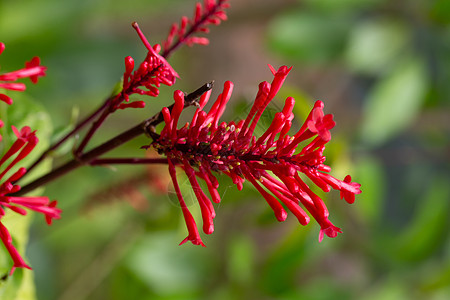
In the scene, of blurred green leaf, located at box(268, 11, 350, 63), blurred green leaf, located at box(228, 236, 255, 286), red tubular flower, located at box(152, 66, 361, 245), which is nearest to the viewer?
red tubular flower, located at box(152, 66, 361, 245)

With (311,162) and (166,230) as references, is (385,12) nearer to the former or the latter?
(166,230)

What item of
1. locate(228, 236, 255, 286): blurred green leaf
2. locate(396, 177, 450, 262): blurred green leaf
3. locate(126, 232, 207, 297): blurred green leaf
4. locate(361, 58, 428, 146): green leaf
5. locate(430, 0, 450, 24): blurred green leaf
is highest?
Answer: locate(430, 0, 450, 24): blurred green leaf

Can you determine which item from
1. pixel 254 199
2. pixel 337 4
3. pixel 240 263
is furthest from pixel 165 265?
pixel 337 4

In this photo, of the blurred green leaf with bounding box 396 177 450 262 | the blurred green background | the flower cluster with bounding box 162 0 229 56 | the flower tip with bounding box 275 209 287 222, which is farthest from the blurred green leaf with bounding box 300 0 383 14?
the flower tip with bounding box 275 209 287 222

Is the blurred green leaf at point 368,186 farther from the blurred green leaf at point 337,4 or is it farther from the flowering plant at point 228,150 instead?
the flowering plant at point 228,150

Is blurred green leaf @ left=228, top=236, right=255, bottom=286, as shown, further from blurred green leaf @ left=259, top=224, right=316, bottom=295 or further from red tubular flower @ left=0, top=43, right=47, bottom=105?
red tubular flower @ left=0, top=43, right=47, bottom=105

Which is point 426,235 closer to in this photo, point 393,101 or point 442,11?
point 393,101
